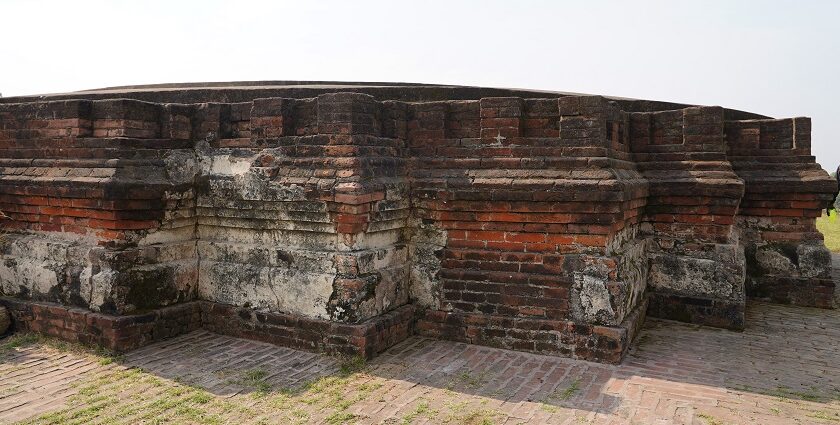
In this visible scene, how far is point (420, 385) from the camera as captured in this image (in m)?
4.36

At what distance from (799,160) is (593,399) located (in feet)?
15.6

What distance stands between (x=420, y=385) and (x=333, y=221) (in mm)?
1470

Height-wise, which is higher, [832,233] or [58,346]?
[832,233]

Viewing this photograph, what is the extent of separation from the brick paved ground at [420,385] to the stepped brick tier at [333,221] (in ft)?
0.82

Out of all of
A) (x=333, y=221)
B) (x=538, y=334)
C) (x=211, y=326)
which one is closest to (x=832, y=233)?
(x=538, y=334)

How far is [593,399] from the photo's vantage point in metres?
4.12

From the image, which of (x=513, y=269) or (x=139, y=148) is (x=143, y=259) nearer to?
(x=139, y=148)

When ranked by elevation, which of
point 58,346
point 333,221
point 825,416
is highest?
point 333,221

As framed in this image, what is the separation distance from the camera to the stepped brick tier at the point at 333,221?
194 inches

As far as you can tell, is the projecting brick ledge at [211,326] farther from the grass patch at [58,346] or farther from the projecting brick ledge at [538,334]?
the projecting brick ledge at [538,334]

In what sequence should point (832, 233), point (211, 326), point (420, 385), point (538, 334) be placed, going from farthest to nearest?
point (832, 233) < point (211, 326) < point (538, 334) < point (420, 385)

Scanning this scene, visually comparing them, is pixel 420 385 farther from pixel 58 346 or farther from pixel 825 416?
pixel 58 346

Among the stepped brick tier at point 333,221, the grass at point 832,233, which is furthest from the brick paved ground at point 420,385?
the grass at point 832,233

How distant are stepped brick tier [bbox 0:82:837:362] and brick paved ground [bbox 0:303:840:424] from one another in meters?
0.25
